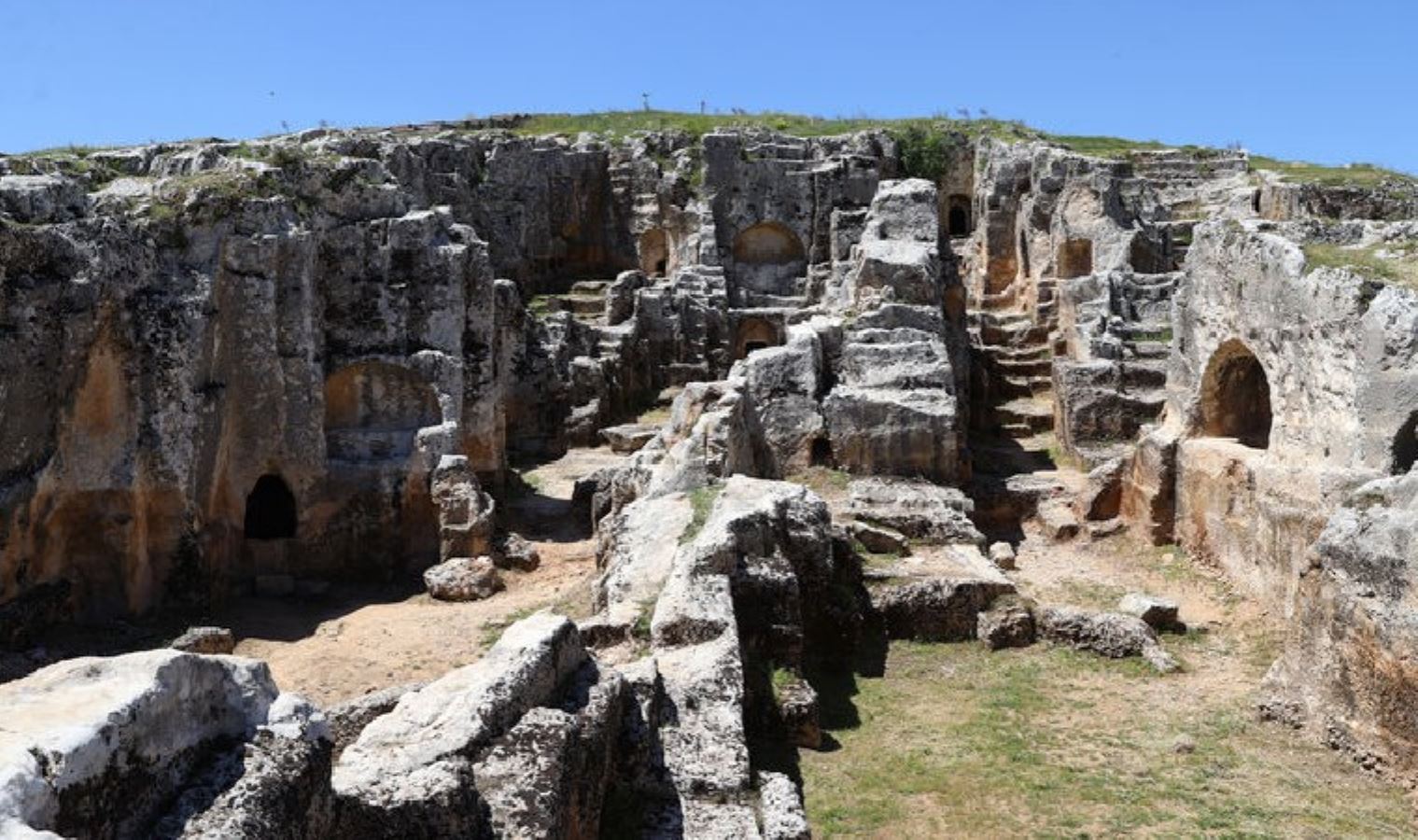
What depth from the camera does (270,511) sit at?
18.6 meters

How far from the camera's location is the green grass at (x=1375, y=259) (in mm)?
13328

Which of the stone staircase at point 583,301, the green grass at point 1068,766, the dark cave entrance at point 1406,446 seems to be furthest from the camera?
the stone staircase at point 583,301

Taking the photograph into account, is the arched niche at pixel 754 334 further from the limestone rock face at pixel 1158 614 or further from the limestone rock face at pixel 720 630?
the limestone rock face at pixel 1158 614

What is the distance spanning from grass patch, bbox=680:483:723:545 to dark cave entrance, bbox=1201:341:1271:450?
740cm

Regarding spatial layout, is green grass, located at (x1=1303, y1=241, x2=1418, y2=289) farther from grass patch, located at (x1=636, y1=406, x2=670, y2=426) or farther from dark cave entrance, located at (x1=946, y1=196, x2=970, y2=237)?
dark cave entrance, located at (x1=946, y1=196, x2=970, y2=237)

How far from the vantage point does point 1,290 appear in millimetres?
14227

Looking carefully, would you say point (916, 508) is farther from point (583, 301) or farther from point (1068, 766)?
point (583, 301)

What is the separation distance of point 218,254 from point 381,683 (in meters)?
6.58

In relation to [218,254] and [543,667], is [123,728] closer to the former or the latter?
[543,667]

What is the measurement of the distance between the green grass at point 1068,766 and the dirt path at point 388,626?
4662 millimetres

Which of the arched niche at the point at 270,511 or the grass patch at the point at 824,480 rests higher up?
the grass patch at the point at 824,480

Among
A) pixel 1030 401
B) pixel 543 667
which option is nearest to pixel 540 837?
pixel 543 667

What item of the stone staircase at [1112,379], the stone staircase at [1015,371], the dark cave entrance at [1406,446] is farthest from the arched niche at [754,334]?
the dark cave entrance at [1406,446]

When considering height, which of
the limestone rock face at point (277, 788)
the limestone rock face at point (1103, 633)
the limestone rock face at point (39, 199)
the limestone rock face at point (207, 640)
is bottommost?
the limestone rock face at point (207, 640)
